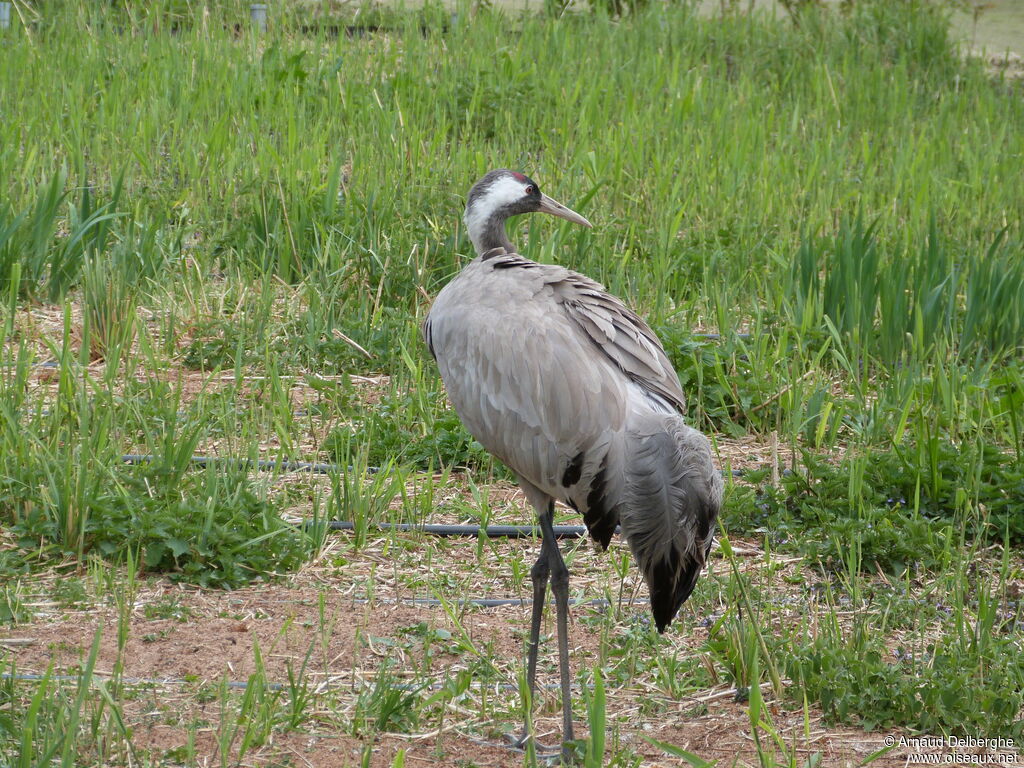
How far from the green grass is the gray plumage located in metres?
0.36

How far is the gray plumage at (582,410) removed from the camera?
302 centimetres

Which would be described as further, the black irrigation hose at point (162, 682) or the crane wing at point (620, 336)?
the crane wing at point (620, 336)

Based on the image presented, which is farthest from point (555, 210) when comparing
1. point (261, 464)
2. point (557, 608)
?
point (557, 608)

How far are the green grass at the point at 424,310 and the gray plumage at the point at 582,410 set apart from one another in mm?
359

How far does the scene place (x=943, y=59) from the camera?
10.0m

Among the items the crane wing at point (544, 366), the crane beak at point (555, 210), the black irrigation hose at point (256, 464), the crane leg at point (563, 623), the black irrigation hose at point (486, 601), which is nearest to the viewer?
the crane leg at point (563, 623)

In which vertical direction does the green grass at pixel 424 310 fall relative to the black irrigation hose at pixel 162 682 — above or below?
above

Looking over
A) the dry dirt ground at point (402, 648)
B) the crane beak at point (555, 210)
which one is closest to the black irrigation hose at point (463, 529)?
the dry dirt ground at point (402, 648)

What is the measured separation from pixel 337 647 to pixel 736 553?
1412mm

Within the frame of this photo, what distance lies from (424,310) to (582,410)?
2.73 m

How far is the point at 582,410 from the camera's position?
316 centimetres

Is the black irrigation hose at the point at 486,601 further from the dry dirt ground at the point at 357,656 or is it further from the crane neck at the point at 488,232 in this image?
the crane neck at the point at 488,232

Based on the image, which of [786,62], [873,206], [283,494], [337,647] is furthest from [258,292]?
[786,62]

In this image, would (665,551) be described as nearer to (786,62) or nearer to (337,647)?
(337,647)
